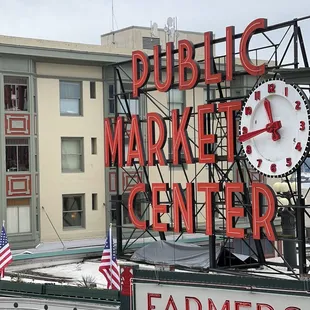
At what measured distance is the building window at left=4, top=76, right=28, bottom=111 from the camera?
41.4 meters

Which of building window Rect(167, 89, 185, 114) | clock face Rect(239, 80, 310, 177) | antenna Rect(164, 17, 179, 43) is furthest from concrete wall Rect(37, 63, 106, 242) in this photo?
clock face Rect(239, 80, 310, 177)

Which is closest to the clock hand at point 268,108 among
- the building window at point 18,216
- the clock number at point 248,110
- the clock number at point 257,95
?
the clock number at point 257,95

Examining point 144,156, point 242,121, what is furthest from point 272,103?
point 144,156

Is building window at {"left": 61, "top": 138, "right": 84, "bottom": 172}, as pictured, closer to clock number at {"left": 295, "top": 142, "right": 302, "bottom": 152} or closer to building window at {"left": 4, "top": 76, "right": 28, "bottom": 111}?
building window at {"left": 4, "top": 76, "right": 28, "bottom": 111}

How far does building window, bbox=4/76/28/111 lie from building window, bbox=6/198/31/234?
5592 millimetres

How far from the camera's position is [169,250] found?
31.7 m

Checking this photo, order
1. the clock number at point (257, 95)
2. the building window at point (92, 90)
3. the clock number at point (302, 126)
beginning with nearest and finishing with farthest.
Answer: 1. the clock number at point (302, 126)
2. the clock number at point (257, 95)
3. the building window at point (92, 90)

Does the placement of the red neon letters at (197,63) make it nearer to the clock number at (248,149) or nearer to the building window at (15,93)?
the clock number at (248,149)

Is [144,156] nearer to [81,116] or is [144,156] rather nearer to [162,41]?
[81,116]

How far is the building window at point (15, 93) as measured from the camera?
41444 mm

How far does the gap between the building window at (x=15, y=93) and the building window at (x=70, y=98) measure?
9.44 ft

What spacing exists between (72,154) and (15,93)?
5.67 m

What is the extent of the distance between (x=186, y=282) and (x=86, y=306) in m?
3.62

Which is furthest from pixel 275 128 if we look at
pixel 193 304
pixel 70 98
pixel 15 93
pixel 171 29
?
pixel 171 29
